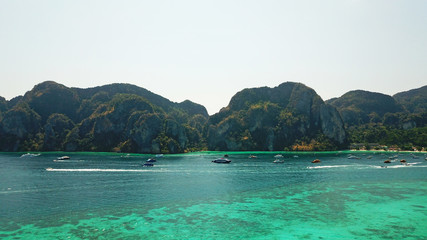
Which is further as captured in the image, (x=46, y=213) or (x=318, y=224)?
(x=46, y=213)

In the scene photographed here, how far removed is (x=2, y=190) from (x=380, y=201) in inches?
3823

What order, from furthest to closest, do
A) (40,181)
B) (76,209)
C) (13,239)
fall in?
(40,181), (76,209), (13,239)

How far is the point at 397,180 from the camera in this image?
96.2 metres

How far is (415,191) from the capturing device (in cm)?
7600

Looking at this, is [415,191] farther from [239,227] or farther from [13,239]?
[13,239]

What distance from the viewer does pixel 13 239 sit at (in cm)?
3962

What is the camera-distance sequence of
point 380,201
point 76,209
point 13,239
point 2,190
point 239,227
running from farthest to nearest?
1. point 2,190
2. point 380,201
3. point 76,209
4. point 239,227
5. point 13,239

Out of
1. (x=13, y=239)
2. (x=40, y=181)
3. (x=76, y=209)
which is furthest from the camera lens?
(x=40, y=181)

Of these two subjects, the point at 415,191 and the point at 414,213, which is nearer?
the point at 414,213

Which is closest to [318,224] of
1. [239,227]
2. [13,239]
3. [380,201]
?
[239,227]

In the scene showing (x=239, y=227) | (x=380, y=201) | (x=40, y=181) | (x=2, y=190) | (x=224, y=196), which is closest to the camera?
(x=239, y=227)

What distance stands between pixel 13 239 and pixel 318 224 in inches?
1802

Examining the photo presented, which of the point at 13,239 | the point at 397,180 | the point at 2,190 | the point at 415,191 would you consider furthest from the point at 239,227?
the point at 397,180

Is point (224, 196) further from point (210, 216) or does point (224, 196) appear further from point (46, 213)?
point (46, 213)
